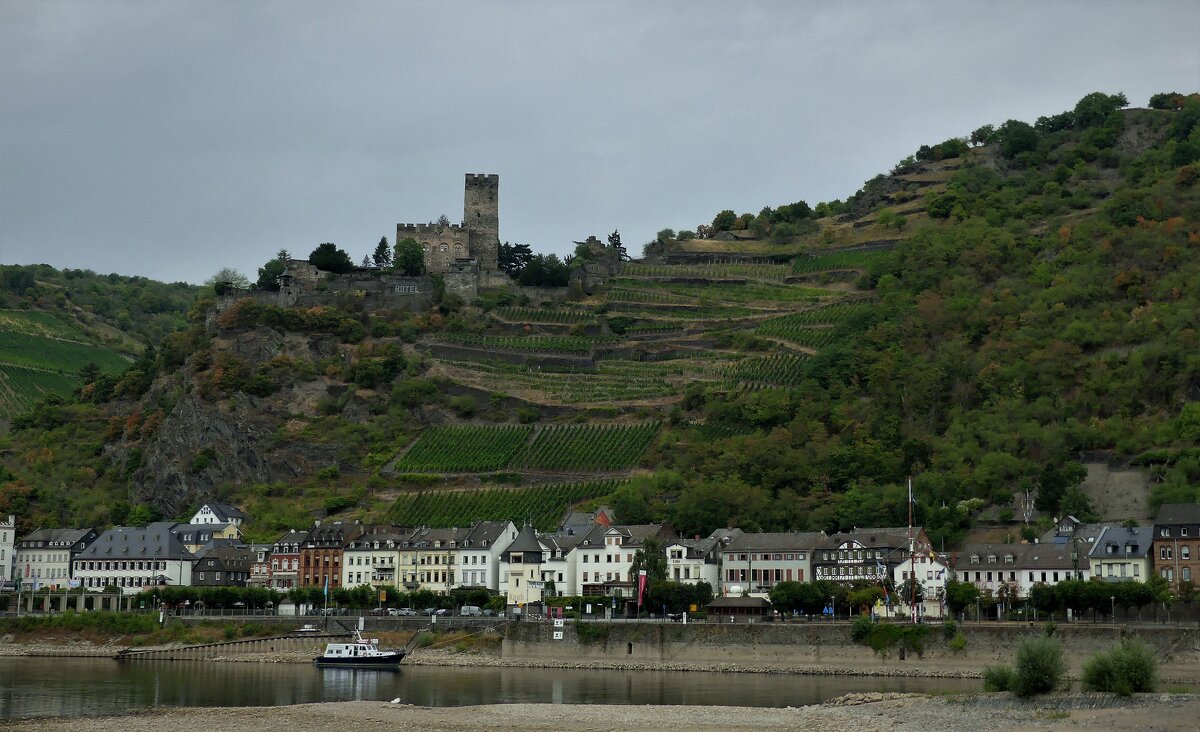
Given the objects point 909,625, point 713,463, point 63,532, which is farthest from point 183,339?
point 909,625

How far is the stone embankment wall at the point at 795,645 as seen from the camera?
6419cm

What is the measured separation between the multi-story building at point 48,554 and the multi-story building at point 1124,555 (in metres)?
62.7

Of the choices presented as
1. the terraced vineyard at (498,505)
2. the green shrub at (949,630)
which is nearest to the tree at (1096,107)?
the terraced vineyard at (498,505)

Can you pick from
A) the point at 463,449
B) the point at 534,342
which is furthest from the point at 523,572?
the point at 534,342

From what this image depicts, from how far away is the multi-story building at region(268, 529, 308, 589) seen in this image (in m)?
96.4

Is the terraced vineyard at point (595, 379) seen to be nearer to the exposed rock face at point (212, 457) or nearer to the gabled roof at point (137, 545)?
the exposed rock face at point (212, 457)

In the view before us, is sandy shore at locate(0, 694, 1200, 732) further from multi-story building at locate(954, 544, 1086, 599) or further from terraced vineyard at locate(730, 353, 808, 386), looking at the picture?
terraced vineyard at locate(730, 353, 808, 386)

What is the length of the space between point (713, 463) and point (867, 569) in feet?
61.8

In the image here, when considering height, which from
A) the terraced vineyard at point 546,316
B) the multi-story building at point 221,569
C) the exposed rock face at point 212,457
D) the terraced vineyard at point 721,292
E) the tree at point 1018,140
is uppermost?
the tree at point 1018,140

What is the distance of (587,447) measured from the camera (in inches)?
4195

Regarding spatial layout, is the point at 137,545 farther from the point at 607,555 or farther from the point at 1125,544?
the point at 1125,544

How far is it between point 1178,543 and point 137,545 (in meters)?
61.6

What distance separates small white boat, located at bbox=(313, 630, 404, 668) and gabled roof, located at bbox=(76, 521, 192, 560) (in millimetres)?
25933

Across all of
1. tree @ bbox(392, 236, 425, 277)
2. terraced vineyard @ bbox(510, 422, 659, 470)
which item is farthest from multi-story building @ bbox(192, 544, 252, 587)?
tree @ bbox(392, 236, 425, 277)
